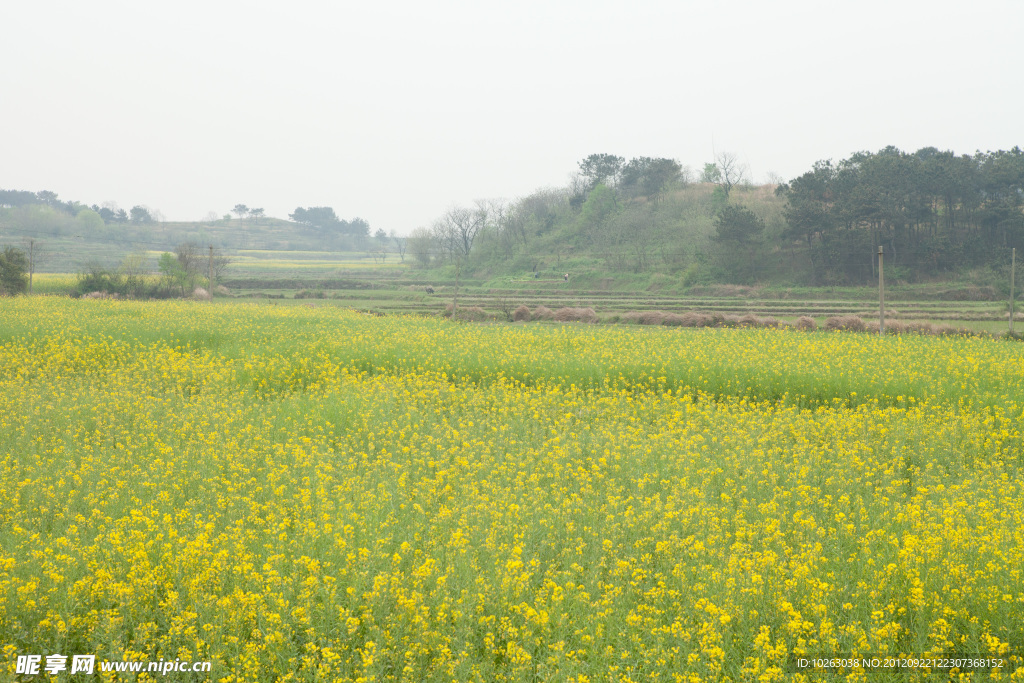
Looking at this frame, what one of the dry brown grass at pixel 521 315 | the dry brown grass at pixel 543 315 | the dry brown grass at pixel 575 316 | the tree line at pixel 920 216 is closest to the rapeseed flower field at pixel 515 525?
the dry brown grass at pixel 575 316

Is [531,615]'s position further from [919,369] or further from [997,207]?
[997,207]

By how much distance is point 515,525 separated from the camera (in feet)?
18.6

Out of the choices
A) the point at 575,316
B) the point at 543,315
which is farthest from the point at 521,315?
the point at 575,316

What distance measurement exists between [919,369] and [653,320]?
824 inches

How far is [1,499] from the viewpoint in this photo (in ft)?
20.6

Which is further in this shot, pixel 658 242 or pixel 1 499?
pixel 658 242

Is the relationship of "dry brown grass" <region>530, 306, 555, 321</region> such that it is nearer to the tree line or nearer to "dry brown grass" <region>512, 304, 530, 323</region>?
"dry brown grass" <region>512, 304, 530, 323</region>

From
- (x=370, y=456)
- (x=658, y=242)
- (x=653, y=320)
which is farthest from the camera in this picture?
(x=658, y=242)

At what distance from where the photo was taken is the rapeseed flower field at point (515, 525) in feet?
13.7

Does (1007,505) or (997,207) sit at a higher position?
(997,207)

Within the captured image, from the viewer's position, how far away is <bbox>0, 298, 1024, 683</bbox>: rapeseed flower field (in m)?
4.17

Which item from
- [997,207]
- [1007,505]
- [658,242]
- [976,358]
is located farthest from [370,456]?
[658,242]

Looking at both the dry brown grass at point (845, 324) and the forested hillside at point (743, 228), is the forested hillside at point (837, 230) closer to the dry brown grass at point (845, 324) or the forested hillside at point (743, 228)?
the forested hillside at point (743, 228)

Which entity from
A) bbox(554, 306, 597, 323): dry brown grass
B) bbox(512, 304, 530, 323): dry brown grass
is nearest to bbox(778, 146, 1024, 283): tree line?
bbox(554, 306, 597, 323): dry brown grass
